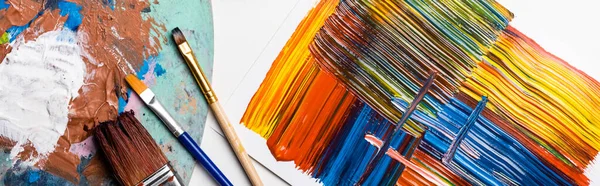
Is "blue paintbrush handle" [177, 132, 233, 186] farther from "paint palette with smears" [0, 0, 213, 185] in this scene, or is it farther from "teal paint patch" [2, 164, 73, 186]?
"teal paint patch" [2, 164, 73, 186]

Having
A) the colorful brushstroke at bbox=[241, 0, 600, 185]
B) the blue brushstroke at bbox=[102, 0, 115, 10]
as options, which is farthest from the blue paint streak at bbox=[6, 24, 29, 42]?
the colorful brushstroke at bbox=[241, 0, 600, 185]

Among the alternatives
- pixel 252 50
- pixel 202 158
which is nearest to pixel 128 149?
pixel 202 158

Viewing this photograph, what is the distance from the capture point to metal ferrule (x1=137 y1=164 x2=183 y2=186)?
2.37ft

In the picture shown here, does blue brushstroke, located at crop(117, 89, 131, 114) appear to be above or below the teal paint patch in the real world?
above

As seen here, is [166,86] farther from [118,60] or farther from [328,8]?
[328,8]

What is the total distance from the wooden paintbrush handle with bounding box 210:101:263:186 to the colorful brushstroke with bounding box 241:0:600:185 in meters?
0.03

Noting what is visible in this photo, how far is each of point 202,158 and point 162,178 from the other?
0.07 meters

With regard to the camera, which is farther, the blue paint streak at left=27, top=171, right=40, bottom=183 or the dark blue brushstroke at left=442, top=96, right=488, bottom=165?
the dark blue brushstroke at left=442, top=96, right=488, bottom=165

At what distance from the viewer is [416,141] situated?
2.67ft

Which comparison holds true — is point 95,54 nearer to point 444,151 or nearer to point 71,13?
point 71,13

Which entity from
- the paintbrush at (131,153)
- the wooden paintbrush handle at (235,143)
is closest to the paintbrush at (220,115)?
the wooden paintbrush handle at (235,143)

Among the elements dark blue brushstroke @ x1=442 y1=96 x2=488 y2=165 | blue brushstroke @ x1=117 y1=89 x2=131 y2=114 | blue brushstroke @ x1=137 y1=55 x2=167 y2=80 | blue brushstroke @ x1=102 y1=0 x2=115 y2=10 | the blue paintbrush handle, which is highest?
dark blue brushstroke @ x1=442 y1=96 x2=488 y2=165

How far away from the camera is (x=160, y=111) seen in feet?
2.52

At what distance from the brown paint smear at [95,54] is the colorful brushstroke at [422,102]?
19cm
